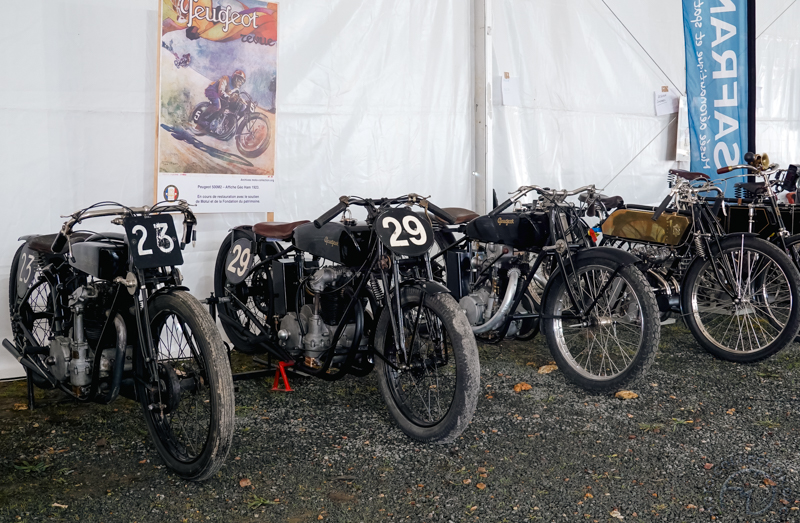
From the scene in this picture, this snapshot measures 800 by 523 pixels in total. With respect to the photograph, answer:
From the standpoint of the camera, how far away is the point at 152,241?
2.50m

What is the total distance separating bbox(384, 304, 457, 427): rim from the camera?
281 cm

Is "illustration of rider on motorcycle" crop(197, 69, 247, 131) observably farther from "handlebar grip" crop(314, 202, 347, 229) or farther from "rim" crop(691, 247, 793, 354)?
"rim" crop(691, 247, 793, 354)

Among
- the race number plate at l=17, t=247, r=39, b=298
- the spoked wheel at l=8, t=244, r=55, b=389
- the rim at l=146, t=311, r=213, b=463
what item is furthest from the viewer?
the race number plate at l=17, t=247, r=39, b=298

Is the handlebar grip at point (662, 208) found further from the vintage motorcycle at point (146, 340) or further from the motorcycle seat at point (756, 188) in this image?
the vintage motorcycle at point (146, 340)

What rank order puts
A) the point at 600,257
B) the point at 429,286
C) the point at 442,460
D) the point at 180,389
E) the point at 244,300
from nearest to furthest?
1. the point at 180,389
2. the point at 442,460
3. the point at 429,286
4. the point at 600,257
5. the point at 244,300

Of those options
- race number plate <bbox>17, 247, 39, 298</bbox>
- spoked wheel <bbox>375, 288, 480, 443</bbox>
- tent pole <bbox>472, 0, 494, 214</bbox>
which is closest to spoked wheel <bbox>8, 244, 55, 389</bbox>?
race number plate <bbox>17, 247, 39, 298</bbox>

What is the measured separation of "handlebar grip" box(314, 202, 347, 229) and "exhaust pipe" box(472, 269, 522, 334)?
115 centimetres

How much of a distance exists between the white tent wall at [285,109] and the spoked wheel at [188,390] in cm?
151

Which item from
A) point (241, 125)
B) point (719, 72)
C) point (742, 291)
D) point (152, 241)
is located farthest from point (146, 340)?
point (719, 72)

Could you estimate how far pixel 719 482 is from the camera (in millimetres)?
2434

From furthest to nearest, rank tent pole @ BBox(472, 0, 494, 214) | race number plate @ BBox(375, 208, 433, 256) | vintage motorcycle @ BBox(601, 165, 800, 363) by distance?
1. tent pole @ BBox(472, 0, 494, 214)
2. vintage motorcycle @ BBox(601, 165, 800, 363)
3. race number plate @ BBox(375, 208, 433, 256)

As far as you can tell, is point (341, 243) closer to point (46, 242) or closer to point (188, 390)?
point (188, 390)

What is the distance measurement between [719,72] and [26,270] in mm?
4868

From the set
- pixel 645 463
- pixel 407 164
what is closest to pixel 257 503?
pixel 645 463
